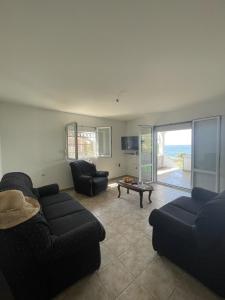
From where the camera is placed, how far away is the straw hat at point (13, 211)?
1155 mm

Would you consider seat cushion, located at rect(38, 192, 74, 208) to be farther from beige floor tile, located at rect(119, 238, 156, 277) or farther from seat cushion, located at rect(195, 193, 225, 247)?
seat cushion, located at rect(195, 193, 225, 247)

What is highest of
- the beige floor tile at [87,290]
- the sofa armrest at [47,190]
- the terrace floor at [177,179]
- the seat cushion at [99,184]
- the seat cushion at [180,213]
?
the sofa armrest at [47,190]

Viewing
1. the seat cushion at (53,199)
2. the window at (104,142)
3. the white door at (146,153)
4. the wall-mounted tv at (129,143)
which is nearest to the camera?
the seat cushion at (53,199)

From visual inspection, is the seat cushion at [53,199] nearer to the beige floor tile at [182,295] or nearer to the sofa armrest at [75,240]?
the sofa armrest at [75,240]

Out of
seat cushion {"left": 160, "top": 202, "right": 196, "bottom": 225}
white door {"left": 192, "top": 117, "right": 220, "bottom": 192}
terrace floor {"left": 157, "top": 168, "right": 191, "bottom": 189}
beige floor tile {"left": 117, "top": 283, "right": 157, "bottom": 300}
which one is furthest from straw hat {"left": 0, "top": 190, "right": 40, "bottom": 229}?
terrace floor {"left": 157, "top": 168, "right": 191, "bottom": 189}

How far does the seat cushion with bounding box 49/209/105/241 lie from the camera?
1641 mm

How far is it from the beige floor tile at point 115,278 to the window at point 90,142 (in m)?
3.07

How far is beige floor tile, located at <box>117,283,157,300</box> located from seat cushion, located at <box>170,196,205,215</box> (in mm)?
1157

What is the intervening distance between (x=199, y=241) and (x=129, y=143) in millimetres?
A: 4568

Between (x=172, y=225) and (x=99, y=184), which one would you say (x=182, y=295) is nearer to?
(x=172, y=225)

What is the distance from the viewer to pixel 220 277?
1319 mm

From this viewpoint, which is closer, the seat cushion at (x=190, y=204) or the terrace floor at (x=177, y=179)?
the seat cushion at (x=190, y=204)

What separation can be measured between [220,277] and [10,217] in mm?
1952

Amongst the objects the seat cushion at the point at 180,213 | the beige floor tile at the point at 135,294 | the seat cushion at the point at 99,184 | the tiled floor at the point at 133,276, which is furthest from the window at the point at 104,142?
the beige floor tile at the point at 135,294
